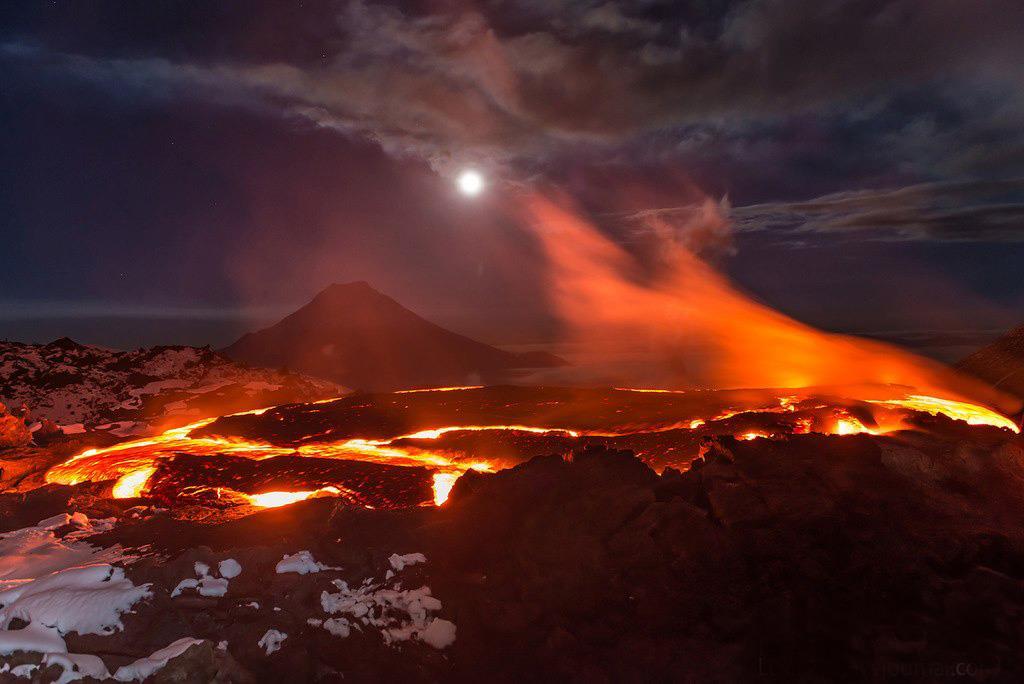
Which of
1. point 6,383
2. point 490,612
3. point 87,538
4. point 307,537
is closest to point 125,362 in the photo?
point 6,383

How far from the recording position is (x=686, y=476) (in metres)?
7.02

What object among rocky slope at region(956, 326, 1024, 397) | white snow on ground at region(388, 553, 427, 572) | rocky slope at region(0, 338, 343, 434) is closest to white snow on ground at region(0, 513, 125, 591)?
white snow on ground at region(388, 553, 427, 572)

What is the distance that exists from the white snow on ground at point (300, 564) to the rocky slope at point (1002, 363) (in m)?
12.3

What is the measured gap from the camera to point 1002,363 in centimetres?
1176

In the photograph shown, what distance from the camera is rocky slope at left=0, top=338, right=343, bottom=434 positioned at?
18469 mm

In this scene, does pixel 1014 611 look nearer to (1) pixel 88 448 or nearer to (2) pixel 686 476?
(2) pixel 686 476

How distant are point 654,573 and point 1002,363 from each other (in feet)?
34.0

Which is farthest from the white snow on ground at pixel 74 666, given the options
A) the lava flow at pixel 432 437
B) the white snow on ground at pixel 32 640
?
the lava flow at pixel 432 437

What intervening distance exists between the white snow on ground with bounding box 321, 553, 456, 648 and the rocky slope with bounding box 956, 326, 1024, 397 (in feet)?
37.0

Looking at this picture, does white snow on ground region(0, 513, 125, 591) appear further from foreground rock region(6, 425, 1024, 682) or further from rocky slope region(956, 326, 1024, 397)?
rocky slope region(956, 326, 1024, 397)

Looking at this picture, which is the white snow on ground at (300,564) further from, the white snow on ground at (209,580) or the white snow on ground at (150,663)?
the white snow on ground at (150,663)

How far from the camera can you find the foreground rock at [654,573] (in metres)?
5.23

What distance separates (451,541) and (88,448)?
8.32m

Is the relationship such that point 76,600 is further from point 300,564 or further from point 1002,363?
point 1002,363
